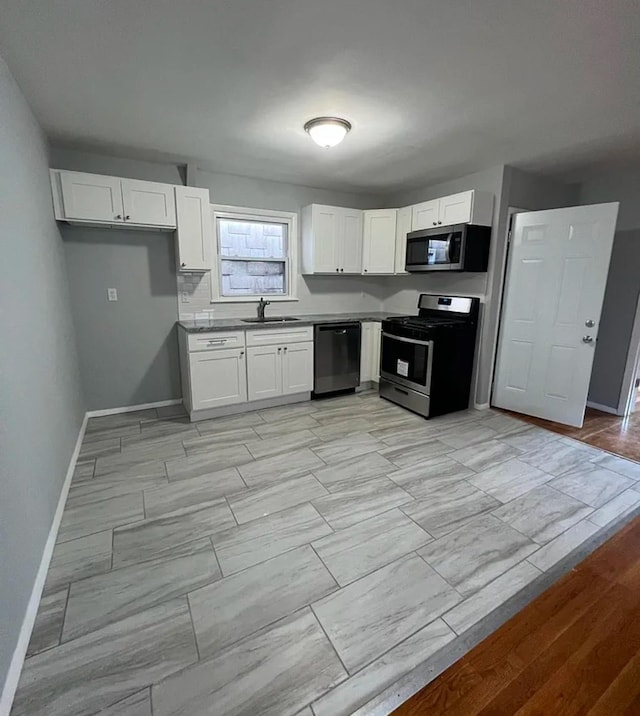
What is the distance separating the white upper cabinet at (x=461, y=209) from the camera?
347cm

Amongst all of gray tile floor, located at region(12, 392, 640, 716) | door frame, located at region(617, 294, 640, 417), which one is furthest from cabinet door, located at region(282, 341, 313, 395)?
door frame, located at region(617, 294, 640, 417)

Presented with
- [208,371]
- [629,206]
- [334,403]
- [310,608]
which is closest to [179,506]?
[310,608]

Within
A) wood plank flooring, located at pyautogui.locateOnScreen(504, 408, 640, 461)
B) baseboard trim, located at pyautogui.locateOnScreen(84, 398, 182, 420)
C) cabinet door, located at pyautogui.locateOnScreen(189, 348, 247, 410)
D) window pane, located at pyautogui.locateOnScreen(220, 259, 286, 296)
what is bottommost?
wood plank flooring, located at pyautogui.locateOnScreen(504, 408, 640, 461)

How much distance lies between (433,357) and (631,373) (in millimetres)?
2147

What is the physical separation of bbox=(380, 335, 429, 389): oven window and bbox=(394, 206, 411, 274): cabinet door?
959 mm

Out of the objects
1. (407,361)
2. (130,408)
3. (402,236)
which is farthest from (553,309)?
(130,408)

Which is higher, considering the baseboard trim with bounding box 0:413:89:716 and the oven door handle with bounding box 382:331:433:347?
the oven door handle with bounding box 382:331:433:347

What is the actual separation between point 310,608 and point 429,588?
566mm

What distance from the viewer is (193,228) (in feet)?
11.5

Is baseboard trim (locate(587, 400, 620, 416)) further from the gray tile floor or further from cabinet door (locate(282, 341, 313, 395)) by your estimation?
cabinet door (locate(282, 341, 313, 395))

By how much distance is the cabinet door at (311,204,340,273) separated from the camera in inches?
165

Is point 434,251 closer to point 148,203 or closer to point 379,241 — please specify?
point 379,241

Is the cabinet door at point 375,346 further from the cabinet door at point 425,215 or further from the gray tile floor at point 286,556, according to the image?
the gray tile floor at point 286,556

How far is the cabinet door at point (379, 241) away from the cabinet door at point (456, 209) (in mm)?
757
